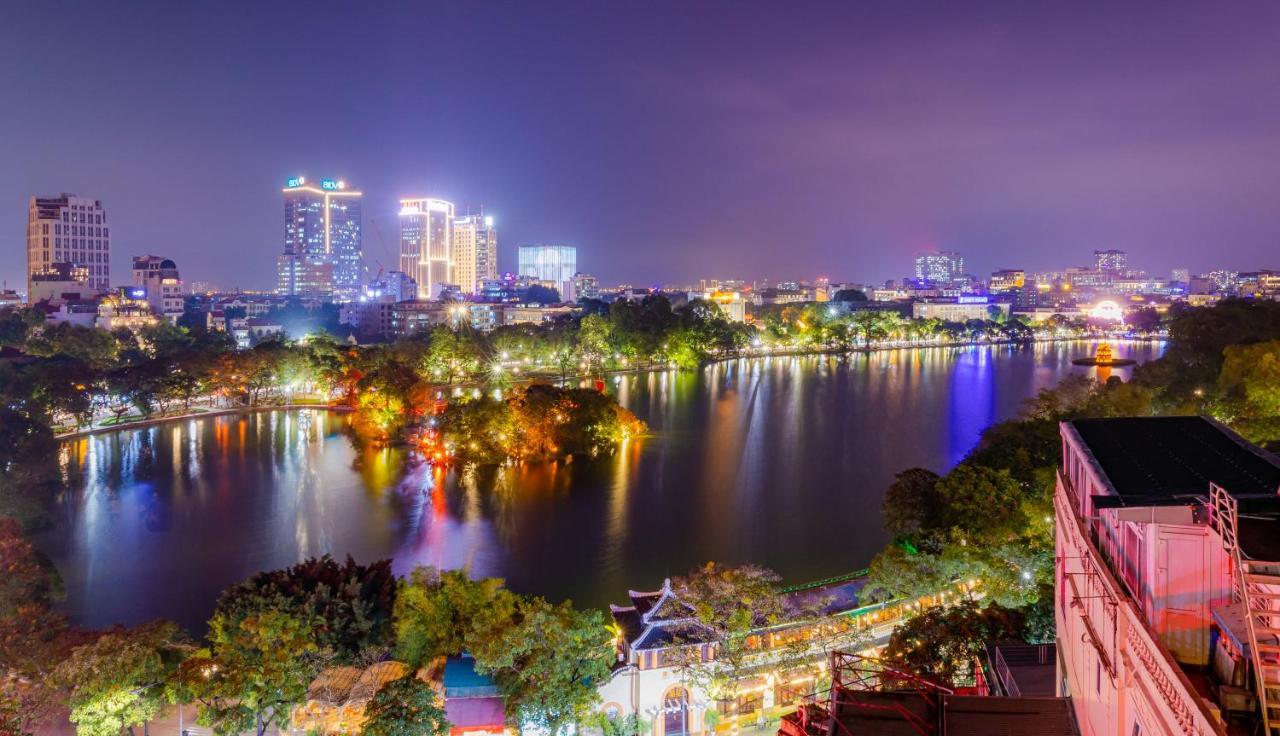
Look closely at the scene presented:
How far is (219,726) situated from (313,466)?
29.3ft

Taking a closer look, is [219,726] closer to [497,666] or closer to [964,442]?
[497,666]

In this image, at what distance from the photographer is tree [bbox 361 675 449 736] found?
4.11 metres

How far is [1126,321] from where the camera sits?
48969 mm

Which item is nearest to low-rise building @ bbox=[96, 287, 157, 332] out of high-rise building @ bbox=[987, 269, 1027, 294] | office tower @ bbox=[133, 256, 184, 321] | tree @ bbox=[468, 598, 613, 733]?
office tower @ bbox=[133, 256, 184, 321]

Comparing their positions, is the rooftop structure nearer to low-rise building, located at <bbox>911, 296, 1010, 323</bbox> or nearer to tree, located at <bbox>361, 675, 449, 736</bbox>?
tree, located at <bbox>361, 675, 449, 736</bbox>

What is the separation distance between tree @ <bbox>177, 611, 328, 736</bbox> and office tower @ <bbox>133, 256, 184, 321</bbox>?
123 ft

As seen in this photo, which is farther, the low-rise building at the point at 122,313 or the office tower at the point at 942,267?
the office tower at the point at 942,267

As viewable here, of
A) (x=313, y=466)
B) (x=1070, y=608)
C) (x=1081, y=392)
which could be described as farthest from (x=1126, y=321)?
(x=1070, y=608)

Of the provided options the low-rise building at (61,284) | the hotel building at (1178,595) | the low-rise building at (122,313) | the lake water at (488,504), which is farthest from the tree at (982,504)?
the low-rise building at (61,284)

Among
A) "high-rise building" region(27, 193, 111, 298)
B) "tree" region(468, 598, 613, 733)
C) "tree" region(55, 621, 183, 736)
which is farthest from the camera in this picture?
"high-rise building" region(27, 193, 111, 298)

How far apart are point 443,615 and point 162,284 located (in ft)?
133

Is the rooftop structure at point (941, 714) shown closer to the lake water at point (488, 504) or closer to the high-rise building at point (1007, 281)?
the lake water at point (488, 504)

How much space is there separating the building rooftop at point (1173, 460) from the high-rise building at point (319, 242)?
209 feet

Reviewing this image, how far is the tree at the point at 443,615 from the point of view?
545 centimetres
